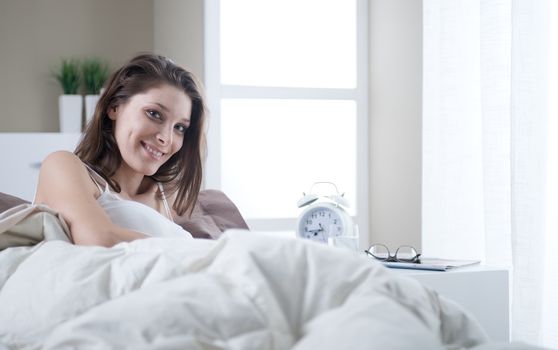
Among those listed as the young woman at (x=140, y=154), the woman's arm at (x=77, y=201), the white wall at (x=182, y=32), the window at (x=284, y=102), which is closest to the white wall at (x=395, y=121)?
the window at (x=284, y=102)

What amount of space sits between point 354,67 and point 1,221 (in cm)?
341

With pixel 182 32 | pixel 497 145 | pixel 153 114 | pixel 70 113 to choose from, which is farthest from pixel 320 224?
pixel 70 113

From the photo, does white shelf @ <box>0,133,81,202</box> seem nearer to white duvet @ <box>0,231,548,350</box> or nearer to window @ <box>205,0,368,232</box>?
window @ <box>205,0,368,232</box>

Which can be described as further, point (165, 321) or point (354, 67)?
point (354, 67)

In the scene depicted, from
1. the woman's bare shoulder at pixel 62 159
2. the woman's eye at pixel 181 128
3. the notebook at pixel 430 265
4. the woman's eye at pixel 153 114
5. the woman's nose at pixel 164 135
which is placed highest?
the woman's eye at pixel 153 114

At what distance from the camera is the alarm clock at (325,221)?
2658 millimetres

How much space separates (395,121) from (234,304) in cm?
374

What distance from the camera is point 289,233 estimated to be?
484 cm

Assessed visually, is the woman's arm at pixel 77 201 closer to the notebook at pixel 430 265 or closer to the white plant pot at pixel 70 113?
the notebook at pixel 430 265

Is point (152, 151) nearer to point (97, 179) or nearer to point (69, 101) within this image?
point (97, 179)

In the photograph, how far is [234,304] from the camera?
100 centimetres

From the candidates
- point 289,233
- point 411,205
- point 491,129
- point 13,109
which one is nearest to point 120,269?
point 491,129

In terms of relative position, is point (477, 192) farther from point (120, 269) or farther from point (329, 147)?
point (120, 269)

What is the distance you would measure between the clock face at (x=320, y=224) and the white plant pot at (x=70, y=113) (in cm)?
273
